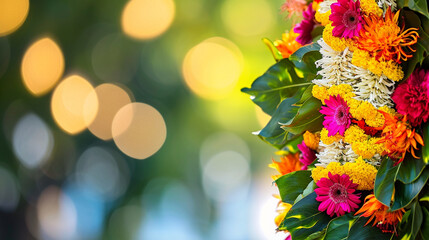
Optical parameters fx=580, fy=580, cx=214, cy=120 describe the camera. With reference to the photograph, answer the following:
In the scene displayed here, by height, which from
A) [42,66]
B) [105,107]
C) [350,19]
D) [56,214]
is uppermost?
[350,19]

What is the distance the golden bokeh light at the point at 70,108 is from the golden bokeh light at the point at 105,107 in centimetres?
1

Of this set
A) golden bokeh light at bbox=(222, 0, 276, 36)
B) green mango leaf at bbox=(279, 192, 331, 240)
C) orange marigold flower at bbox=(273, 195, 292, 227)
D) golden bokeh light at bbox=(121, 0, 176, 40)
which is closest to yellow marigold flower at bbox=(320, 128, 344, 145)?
green mango leaf at bbox=(279, 192, 331, 240)

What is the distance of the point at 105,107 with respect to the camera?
4.09m

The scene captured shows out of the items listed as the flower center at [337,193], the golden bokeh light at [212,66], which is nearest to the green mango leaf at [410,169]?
the flower center at [337,193]

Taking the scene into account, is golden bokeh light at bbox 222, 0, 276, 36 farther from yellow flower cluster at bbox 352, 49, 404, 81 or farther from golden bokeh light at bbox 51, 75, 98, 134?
yellow flower cluster at bbox 352, 49, 404, 81

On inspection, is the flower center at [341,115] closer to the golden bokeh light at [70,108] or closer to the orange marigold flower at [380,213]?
the orange marigold flower at [380,213]

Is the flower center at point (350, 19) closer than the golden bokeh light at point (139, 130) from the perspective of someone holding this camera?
Yes

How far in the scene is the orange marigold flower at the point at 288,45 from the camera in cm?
131

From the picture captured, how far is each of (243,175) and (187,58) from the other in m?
0.94

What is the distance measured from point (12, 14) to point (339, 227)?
350 centimetres

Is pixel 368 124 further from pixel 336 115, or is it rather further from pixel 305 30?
pixel 305 30

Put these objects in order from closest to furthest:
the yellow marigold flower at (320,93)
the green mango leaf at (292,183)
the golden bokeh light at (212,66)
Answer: the yellow marigold flower at (320,93) < the green mango leaf at (292,183) < the golden bokeh light at (212,66)

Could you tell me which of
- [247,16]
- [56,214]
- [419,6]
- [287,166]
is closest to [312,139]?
[287,166]

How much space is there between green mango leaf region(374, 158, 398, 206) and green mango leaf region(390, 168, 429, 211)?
0.02 meters
